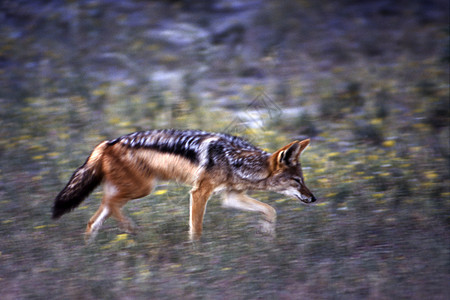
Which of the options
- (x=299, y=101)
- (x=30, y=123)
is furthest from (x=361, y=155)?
(x=30, y=123)

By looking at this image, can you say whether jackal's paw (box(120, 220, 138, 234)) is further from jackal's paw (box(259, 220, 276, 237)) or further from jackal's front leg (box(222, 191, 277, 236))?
jackal's paw (box(259, 220, 276, 237))

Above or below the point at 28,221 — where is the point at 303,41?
above

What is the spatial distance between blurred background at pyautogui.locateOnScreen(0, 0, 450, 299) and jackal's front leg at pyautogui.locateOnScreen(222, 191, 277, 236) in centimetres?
15

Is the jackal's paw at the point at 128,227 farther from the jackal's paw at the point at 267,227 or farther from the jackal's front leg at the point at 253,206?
the jackal's paw at the point at 267,227

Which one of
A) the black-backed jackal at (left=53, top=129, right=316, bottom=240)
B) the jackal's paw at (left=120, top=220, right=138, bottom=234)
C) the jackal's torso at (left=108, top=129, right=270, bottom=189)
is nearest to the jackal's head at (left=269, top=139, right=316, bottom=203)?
the black-backed jackal at (left=53, top=129, right=316, bottom=240)

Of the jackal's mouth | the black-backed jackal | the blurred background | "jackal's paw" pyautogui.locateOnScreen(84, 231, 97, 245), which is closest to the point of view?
the blurred background

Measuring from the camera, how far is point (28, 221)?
22.7ft

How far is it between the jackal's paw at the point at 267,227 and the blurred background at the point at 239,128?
122 mm

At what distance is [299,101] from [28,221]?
5.32m

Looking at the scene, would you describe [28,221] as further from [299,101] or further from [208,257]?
[299,101]

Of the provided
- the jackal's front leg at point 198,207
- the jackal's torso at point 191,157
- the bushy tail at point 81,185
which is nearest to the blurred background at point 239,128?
the jackal's front leg at point 198,207

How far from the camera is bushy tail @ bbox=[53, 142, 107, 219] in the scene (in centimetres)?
649

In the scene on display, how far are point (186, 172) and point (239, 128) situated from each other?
2.89m

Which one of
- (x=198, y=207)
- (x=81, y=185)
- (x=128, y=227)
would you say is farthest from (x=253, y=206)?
(x=81, y=185)
